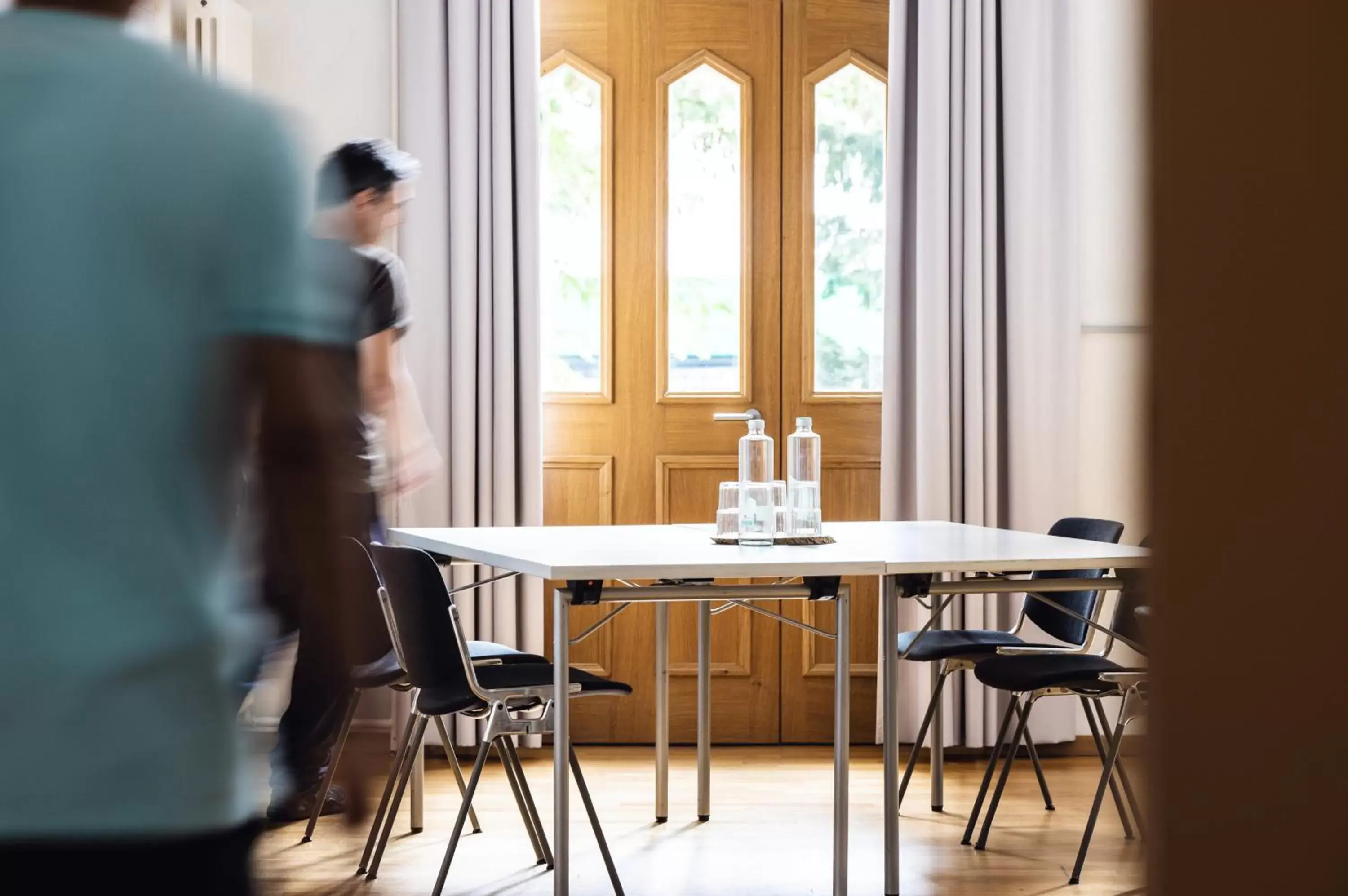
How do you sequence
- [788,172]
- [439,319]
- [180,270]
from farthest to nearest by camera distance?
[788,172] < [439,319] < [180,270]

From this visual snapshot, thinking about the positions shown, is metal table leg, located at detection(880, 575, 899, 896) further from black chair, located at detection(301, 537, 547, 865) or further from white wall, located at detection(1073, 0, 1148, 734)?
white wall, located at detection(1073, 0, 1148, 734)

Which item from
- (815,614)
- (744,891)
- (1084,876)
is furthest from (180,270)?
(815,614)

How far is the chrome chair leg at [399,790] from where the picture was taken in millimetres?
2910

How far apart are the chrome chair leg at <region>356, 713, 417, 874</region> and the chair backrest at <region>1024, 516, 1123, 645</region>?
166 centimetres

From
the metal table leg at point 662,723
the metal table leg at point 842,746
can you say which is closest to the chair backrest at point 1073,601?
the metal table leg at point 842,746

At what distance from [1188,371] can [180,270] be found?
0.66 metres

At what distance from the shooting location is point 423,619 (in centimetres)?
259

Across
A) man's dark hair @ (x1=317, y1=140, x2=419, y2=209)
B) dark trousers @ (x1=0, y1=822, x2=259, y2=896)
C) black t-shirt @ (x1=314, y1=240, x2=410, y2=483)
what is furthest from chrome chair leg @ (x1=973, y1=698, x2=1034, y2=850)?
dark trousers @ (x1=0, y1=822, x2=259, y2=896)

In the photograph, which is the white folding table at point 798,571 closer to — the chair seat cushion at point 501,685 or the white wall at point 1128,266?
the chair seat cushion at point 501,685

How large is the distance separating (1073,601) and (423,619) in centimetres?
177

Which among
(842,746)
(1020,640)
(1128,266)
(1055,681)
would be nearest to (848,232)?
(1020,640)

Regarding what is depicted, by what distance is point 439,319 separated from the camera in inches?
161

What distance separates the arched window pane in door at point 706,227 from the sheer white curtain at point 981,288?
0.55 meters

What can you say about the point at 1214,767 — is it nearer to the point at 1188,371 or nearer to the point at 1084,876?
the point at 1188,371
